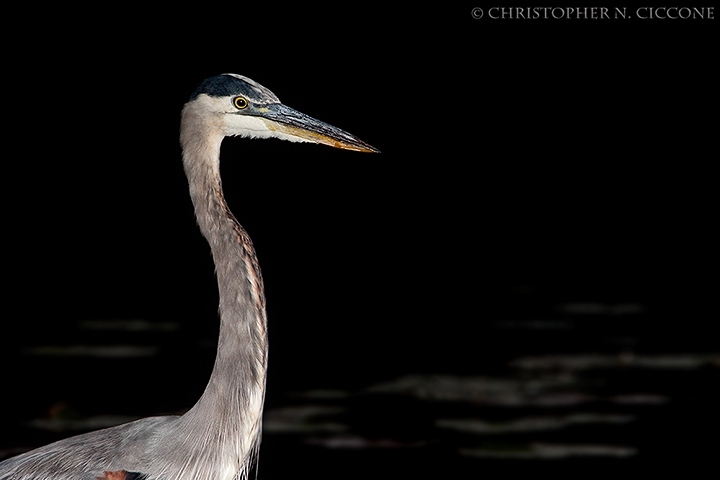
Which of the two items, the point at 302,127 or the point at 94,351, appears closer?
the point at 302,127

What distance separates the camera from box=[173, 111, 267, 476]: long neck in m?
3.22

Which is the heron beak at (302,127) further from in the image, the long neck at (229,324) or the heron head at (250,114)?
the long neck at (229,324)

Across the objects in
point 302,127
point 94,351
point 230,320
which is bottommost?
point 94,351

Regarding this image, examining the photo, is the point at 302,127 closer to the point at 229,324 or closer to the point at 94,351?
the point at 229,324

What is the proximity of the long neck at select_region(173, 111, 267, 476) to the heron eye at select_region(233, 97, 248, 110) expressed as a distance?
100 millimetres

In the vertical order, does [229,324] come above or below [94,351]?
above

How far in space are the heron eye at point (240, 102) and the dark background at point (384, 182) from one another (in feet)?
10.2

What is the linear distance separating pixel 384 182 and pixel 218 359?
17.5ft

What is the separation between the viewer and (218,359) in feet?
10.7

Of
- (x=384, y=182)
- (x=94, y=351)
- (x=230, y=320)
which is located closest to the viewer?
(x=230, y=320)

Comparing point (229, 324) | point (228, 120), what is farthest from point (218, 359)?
point (228, 120)

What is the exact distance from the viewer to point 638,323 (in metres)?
6.75

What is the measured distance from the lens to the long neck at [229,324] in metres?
3.22

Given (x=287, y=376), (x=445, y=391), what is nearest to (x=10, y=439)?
(x=287, y=376)
